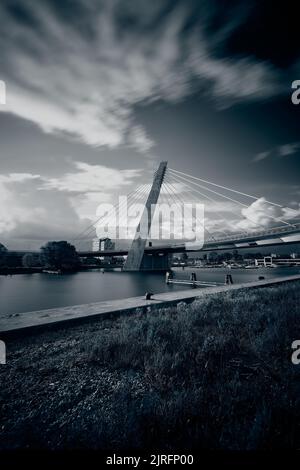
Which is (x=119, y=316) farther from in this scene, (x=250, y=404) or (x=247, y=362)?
(x=250, y=404)

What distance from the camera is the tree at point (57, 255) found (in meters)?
78.2

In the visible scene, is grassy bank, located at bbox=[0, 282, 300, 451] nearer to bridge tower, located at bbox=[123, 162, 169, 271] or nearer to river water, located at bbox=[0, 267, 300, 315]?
river water, located at bbox=[0, 267, 300, 315]

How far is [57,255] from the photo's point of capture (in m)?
77.8

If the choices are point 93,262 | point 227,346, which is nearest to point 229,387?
point 227,346

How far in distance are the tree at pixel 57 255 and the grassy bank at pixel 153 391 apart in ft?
252

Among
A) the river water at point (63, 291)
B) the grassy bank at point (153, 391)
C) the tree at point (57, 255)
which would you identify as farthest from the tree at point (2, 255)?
the grassy bank at point (153, 391)

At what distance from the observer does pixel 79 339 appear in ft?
22.0

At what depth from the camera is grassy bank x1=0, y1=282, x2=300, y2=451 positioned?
2807 mm

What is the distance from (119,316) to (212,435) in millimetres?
7050

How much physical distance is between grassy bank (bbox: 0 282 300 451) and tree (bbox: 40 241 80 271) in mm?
76797

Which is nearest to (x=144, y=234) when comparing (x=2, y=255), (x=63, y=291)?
(x=63, y=291)

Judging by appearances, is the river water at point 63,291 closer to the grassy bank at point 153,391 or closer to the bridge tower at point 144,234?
the bridge tower at point 144,234

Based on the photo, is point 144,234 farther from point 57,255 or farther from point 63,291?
point 57,255

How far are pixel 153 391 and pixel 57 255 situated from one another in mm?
80571
